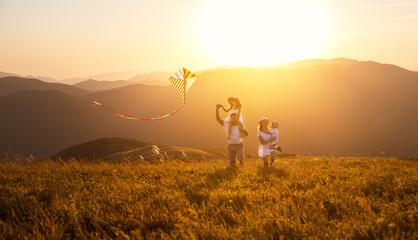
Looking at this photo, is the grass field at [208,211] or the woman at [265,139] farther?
the woman at [265,139]

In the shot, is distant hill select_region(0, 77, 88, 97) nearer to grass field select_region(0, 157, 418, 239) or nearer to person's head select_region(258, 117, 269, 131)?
person's head select_region(258, 117, 269, 131)

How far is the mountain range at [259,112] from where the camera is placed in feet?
274

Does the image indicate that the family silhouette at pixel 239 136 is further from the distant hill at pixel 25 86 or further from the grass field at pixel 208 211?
the distant hill at pixel 25 86

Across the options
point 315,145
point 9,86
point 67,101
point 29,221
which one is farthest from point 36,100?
point 29,221

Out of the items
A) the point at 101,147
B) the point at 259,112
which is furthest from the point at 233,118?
the point at 259,112

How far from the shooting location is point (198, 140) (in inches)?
3312

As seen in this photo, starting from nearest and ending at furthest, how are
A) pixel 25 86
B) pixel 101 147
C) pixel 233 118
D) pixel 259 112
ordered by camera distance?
pixel 233 118
pixel 101 147
pixel 259 112
pixel 25 86

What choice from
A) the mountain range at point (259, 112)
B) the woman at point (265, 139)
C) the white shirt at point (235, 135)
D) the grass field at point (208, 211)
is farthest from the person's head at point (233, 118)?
the mountain range at point (259, 112)

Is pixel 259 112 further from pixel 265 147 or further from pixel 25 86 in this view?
pixel 25 86

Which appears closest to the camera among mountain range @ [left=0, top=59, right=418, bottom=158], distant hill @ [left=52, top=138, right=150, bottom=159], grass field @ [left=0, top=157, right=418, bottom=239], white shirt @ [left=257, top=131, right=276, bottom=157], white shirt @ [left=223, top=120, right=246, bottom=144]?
grass field @ [left=0, top=157, right=418, bottom=239]

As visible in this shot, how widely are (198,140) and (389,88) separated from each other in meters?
91.4

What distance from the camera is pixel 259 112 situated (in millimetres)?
97812

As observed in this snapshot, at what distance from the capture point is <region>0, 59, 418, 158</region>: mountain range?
8362 centimetres

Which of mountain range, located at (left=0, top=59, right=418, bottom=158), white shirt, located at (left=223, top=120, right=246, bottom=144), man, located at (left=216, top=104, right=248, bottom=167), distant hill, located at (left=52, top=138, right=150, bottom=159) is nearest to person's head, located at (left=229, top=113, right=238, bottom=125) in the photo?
man, located at (left=216, top=104, right=248, bottom=167)
